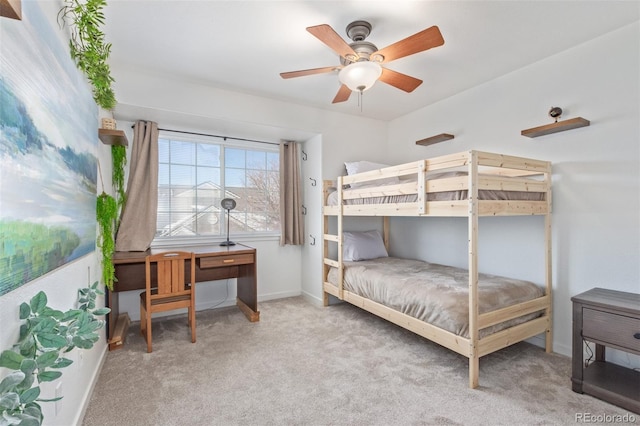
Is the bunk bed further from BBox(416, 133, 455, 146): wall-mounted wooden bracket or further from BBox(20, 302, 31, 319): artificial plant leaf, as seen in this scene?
BBox(20, 302, 31, 319): artificial plant leaf

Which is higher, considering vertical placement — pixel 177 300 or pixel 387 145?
pixel 387 145

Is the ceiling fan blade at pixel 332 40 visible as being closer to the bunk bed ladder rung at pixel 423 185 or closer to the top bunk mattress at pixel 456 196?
the bunk bed ladder rung at pixel 423 185

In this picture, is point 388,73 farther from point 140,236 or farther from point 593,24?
point 140,236

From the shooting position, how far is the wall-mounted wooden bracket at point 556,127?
2.33m

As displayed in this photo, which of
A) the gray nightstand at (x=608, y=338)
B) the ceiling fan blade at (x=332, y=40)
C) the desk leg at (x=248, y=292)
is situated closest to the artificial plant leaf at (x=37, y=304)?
the ceiling fan blade at (x=332, y=40)

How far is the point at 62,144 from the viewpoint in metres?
1.38

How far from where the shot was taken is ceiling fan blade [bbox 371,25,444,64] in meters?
1.71

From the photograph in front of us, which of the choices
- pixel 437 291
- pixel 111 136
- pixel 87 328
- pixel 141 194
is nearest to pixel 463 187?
pixel 437 291

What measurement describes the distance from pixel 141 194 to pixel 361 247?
2.56m

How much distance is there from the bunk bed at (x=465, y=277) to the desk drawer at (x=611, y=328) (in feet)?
1.31

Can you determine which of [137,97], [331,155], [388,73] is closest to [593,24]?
[388,73]

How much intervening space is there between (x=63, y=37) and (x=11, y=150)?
882 mm

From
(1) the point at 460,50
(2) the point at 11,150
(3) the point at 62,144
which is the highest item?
(1) the point at 460,50

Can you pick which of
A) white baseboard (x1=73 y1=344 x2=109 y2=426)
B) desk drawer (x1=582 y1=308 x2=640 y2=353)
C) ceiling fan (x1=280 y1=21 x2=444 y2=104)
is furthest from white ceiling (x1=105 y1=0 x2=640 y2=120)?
white baseboard (x1=73 y1=344 x2=109 y2=426)
